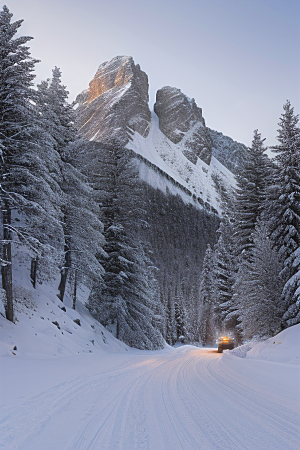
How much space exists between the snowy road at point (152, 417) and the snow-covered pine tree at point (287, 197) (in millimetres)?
11671

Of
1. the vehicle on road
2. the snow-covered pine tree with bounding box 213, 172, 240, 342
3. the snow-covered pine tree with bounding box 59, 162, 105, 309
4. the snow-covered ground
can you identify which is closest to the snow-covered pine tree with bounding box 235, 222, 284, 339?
the vehicle on road

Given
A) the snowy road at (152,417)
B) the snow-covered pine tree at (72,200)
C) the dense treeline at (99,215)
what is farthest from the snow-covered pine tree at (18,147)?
the snowy road at (152,417)

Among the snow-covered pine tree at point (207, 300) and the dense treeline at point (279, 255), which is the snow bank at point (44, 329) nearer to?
the dense treeline at point (279, 255)

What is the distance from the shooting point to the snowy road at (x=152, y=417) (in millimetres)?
3355

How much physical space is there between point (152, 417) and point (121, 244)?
55.3 feet

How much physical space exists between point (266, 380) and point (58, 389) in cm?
494

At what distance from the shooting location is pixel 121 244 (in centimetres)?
2097

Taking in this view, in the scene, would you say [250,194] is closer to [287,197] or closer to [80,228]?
[287,197]

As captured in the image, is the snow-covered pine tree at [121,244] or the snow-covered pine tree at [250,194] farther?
the snow-covered pine tree at [250,194]

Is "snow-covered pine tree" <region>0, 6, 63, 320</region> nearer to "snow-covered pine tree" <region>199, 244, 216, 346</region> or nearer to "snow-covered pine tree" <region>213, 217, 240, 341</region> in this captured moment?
"snow-covered pine tree" <region>213, 217, 240, 341</region>

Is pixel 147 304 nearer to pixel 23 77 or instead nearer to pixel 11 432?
pixel 23 77

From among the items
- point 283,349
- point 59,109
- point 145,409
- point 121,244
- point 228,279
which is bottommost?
point 283,349

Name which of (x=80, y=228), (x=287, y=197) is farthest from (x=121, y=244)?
(x=287, y=197)

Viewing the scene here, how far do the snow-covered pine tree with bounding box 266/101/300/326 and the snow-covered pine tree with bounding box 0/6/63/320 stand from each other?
501 inches
